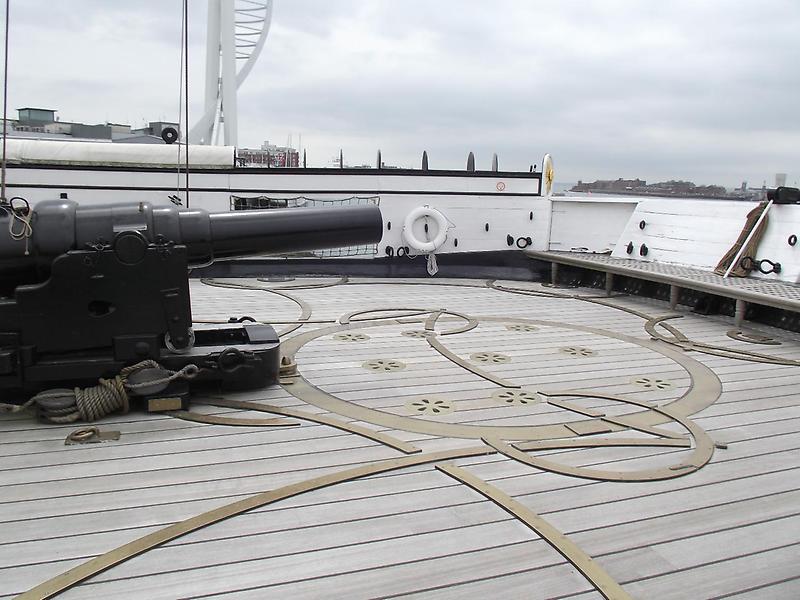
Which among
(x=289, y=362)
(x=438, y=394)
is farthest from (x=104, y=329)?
(x=438, y=394)

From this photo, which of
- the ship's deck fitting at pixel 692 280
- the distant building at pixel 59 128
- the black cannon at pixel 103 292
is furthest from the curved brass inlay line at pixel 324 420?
the distant building at pixel 59 128

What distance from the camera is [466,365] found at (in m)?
3.92

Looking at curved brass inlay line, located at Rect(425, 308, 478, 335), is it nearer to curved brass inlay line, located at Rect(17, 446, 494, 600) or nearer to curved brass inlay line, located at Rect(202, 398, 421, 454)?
curved brass inlay line, located at Rect(202, 398, 421, 454)

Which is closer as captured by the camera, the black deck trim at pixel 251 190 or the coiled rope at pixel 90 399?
the coiled rope at pixel 90 399

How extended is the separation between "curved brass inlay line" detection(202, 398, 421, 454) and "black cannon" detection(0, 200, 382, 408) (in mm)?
154

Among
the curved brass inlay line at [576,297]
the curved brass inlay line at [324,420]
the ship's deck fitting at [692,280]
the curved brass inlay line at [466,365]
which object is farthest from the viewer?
the curved brass inlay line at [576,297]

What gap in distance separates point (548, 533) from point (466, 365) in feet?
6.28

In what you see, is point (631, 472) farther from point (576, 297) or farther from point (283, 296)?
point (283, 296)

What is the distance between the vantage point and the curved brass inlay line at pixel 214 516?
1751mm

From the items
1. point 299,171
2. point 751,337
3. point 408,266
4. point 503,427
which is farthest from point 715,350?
point 299,171

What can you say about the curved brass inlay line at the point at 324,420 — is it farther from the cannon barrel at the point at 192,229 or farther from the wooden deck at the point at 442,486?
the cannon barrel at the point at 192,229

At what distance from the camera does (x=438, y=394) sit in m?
3.40

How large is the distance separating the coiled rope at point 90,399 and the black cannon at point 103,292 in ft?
0.23

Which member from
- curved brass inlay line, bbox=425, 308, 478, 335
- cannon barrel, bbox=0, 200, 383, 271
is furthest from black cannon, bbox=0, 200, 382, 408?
curved brass inlay line, bbox=425, 308, 478, 335
